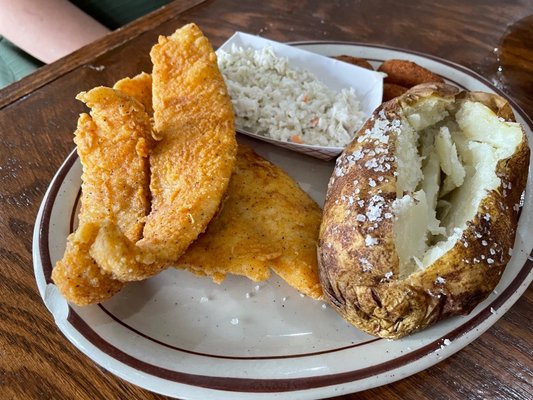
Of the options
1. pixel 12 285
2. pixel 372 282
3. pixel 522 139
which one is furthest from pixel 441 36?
pixel 12 285

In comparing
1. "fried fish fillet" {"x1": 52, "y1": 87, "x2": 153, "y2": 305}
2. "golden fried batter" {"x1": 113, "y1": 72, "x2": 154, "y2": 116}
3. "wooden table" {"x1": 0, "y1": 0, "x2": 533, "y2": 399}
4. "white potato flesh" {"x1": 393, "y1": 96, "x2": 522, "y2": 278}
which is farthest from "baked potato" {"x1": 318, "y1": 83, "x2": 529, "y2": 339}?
"golden fried batter" {"x1": 113, "y1": 72, "x2": 154, "y2": 116}

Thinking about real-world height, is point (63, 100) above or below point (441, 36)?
below

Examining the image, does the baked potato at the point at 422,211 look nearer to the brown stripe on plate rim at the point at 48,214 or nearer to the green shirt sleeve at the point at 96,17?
the brown stripe on plate rim at the point at 48,214

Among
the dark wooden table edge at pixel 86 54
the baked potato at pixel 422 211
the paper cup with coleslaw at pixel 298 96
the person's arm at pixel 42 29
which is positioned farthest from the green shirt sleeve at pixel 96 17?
the baked potato at pixel 422 211

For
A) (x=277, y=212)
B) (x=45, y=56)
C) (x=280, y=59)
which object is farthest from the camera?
(x=45, y=56)

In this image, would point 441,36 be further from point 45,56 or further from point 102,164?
point 45,56
